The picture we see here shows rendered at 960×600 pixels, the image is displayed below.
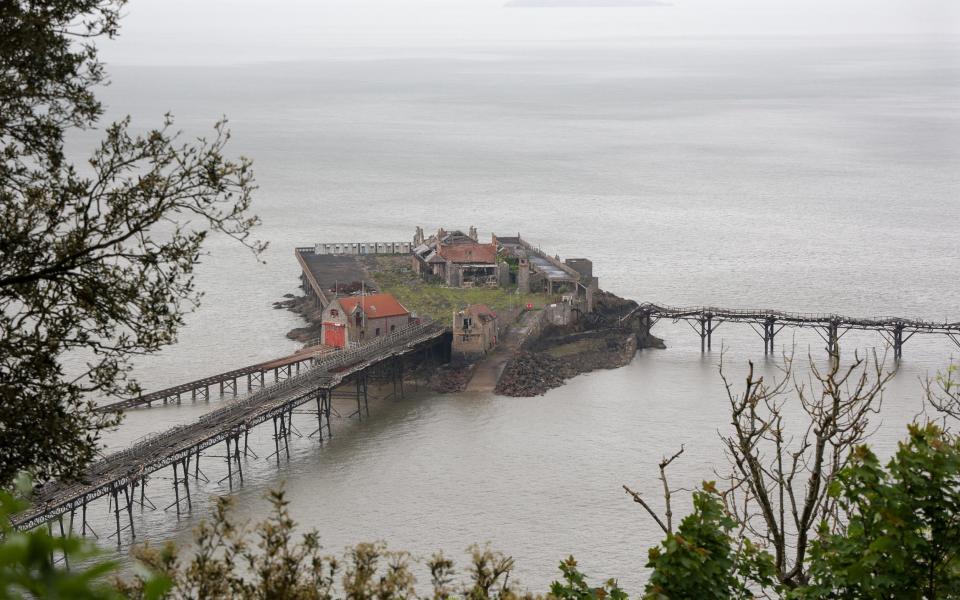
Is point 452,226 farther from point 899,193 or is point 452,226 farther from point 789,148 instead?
point 789,148

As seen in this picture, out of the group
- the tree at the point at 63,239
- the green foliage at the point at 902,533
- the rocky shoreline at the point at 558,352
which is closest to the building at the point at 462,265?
the rocky shoreline at the point at 558,352

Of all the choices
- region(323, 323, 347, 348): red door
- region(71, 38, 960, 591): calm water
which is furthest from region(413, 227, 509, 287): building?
region(323, 323, 347, 348): red door

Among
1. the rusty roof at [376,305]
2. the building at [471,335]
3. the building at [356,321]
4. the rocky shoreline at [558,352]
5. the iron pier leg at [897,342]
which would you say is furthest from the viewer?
the iron pier leg at [897,342]

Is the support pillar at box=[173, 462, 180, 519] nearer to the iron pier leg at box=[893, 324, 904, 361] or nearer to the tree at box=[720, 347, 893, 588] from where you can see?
the tree at box=[720, 347, 893, 588]

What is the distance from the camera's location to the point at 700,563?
12359 mm

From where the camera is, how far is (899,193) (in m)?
110

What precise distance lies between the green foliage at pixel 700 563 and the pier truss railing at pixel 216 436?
57.4ft

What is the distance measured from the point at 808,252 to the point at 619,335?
26.7 meters

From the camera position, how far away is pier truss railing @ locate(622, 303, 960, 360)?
5428 cm

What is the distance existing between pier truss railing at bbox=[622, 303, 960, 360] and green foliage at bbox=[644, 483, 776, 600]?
40841mm

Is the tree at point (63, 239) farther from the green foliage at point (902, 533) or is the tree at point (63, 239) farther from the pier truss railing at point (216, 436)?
the pier truss railing at point (216, 436)

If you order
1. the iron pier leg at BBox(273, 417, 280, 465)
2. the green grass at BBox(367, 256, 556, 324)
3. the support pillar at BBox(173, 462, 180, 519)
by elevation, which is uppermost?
the green grass at BBox(367, 256, 556, 324)

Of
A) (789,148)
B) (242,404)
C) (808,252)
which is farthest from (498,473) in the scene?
(789,148)

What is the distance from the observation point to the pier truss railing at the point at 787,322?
54.3 meters
